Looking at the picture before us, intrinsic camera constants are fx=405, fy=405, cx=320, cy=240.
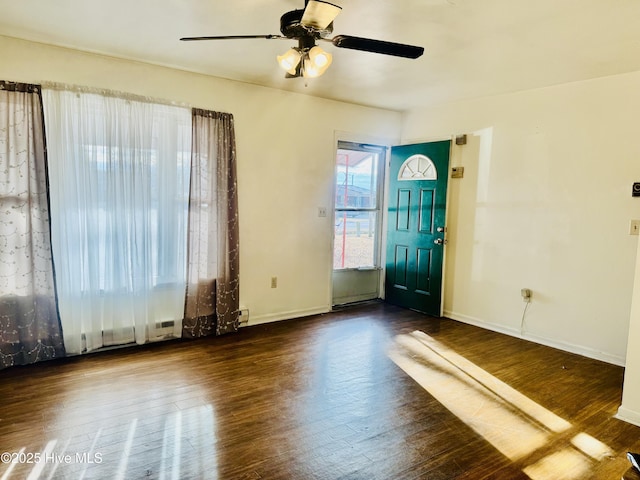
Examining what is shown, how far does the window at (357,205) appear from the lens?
16.6 feet

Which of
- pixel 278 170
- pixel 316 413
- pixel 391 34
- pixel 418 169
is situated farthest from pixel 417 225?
pixel 316 413

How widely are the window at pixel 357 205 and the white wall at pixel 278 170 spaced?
0.27 meters

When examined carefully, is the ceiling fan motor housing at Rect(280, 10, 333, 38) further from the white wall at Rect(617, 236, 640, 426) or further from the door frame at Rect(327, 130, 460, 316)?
the door frame at Rect(327, 130, 460, 316)

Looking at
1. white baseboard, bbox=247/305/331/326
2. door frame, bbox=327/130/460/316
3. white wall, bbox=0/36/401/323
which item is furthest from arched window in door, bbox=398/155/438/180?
white baseboard, bbox=247/305/331/326

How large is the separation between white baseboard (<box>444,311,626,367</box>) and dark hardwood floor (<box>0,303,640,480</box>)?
0.10 metres

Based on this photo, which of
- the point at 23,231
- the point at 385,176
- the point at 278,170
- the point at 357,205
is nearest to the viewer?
the point at 23,231

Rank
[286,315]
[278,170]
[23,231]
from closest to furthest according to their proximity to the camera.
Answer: [23,231] → [278,170] → [286,315]

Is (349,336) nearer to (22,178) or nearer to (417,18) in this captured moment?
(417,18)

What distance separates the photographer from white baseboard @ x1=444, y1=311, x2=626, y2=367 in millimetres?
3550

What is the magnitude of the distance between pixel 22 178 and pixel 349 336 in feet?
10.1

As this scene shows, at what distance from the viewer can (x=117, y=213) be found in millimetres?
3408

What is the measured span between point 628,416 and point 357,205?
11.2ft

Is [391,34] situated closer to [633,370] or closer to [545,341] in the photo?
[633,370]

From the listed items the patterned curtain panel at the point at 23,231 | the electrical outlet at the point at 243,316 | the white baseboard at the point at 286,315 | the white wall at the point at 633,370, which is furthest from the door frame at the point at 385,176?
the patterned curtain panel at the point at 23,231
